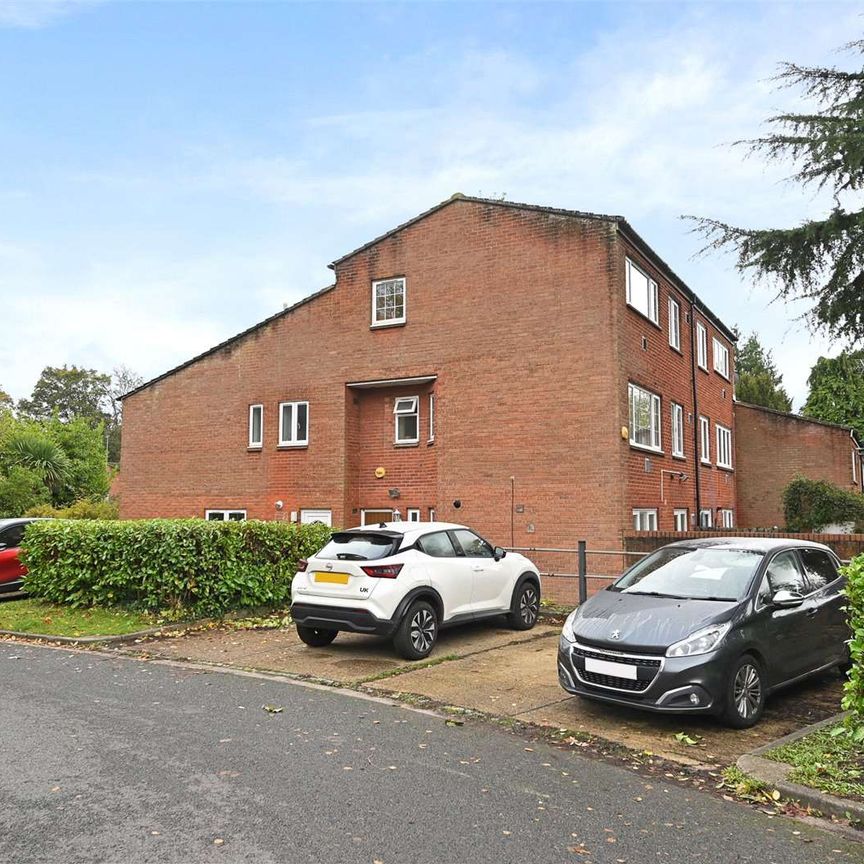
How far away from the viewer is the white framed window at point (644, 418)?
16125 mm

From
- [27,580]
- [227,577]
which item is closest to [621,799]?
[227,577]

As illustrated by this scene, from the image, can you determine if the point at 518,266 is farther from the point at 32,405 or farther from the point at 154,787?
the point at 32,405

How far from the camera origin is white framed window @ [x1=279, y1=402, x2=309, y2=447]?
19.2 m

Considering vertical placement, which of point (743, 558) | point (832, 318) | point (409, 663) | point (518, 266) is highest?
point (518, 266)

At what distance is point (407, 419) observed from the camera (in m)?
18.2

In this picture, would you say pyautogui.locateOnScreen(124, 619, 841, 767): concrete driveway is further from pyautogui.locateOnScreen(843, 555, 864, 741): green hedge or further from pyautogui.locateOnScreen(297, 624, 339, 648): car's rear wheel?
pyautogui.locateOnScreen(843, 555, 864, 741): green hedge

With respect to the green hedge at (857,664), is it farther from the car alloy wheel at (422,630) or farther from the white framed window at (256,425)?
the white framed window at (256,425)

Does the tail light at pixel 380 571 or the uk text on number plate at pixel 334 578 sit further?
the uk text on number plate at pixel 334 578

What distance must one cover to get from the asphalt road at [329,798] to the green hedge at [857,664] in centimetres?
102

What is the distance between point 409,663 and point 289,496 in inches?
420

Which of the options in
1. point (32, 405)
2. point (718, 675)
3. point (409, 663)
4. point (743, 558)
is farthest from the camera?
point (32, 405)

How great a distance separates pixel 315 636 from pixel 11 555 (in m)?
7.65

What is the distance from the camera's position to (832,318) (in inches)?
445

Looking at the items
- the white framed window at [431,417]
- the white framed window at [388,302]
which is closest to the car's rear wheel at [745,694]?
the white framed window at [431,417]
